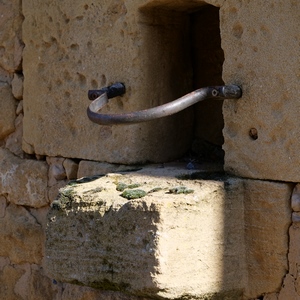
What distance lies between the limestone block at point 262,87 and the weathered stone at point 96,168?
1.88 ft

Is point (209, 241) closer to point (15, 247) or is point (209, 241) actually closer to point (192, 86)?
point (192, 86)

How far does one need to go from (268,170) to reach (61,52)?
53.6 inches

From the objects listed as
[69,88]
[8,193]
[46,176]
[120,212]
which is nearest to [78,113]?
[69,88]

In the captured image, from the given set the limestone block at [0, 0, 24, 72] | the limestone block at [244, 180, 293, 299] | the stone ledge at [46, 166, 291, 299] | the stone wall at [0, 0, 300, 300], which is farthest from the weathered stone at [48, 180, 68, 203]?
the limestone block at [244, 180, 293, 299]

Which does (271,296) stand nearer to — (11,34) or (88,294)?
(88,294)

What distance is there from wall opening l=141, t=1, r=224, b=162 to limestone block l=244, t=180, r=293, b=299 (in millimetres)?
→ 656

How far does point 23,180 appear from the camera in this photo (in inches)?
163

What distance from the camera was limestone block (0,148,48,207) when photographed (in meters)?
4.07

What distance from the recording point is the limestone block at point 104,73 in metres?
3.42

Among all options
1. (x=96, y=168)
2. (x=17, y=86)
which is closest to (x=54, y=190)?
(x=96, y=168)

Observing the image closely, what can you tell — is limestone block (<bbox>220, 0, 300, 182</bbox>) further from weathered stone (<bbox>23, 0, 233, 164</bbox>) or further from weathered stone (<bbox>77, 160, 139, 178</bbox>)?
weathered stone (<bbox>77, 160, 139, 178</bbox>)

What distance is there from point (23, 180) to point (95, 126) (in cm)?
71

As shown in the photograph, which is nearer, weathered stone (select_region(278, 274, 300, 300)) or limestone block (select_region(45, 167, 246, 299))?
limestone block (select_region(45, 167, 246, 299))

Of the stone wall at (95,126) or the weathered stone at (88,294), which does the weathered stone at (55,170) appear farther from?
the weathered stone at (88,294)
